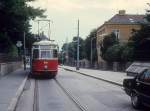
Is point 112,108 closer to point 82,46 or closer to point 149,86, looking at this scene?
point 149,86

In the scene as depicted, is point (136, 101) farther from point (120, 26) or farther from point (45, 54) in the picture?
point (120, 26)

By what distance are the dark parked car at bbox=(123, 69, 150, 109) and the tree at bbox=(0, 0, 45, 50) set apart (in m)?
24.5

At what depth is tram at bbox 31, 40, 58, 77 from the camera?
42.0 metres

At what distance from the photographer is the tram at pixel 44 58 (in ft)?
138

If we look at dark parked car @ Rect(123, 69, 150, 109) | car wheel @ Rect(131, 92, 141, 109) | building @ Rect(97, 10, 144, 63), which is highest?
building @ Rect(97, 10, 144, 63)

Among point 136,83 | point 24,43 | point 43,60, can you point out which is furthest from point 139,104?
point 24,43

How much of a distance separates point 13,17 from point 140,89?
3207 cm

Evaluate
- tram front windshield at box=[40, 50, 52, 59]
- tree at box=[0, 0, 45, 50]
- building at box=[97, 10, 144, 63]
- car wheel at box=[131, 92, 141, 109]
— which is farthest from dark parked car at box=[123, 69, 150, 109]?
building at box=[97, 10, 144, 63]

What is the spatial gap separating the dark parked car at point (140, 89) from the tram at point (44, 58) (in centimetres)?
2254

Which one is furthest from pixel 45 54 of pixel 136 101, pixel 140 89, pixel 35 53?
pixel 140 89

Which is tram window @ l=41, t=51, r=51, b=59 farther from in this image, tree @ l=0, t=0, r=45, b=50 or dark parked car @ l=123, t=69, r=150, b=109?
dark parked car @ l=123, t=69, r=150, b=109

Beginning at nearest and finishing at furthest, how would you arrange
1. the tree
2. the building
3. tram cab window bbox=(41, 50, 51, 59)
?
1. tram cab window bbox=(41, 50, 51, 59)
2. the tree
3. the building

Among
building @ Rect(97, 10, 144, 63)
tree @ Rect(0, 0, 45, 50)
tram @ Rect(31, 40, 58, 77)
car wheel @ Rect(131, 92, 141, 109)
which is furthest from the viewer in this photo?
building @ Rect(97, 10, 144, 63)

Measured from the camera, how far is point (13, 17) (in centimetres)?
4912
